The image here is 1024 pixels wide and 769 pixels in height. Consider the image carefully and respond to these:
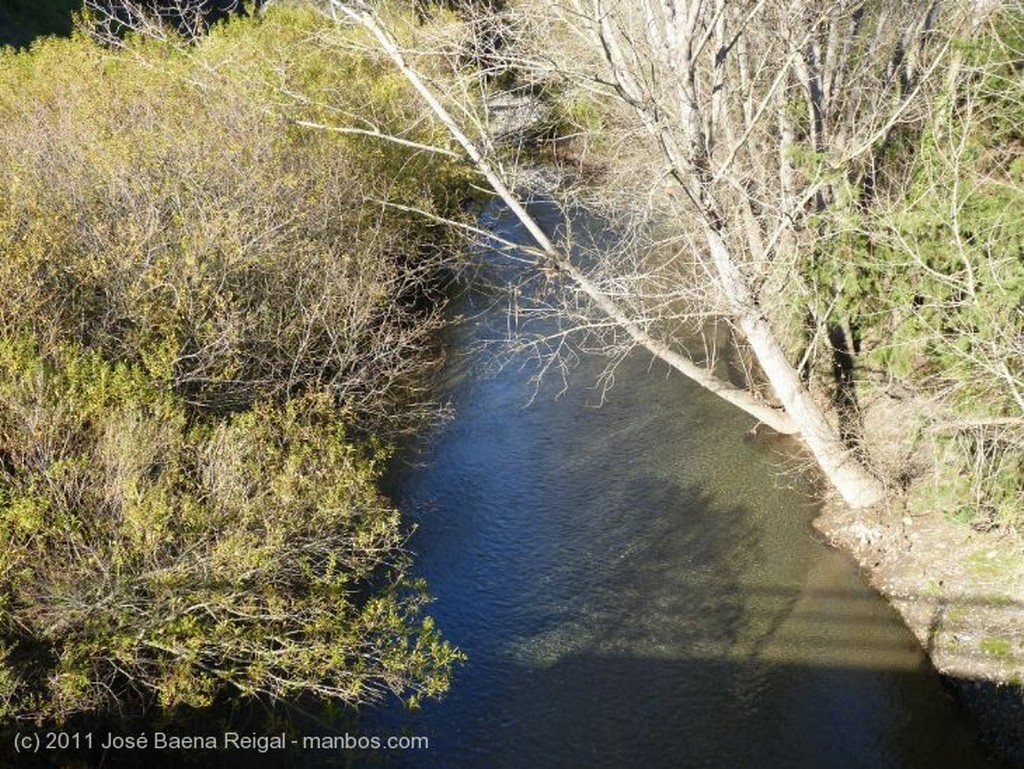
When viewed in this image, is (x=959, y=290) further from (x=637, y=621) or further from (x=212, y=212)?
(x=212, y=212)

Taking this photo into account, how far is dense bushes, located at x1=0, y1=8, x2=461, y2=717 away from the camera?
752 centimetres

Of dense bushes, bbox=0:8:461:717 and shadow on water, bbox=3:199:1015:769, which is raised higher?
dense bushes, bbox=0:8:461:717

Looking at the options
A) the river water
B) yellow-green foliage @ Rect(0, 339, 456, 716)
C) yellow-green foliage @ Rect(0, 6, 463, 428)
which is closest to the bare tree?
the river water

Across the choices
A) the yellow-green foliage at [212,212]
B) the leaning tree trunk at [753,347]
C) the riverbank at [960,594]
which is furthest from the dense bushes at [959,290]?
the yellow-green foliage at [212,212]

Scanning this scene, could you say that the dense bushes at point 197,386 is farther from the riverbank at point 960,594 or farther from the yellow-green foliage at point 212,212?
the riverbank at point 960,594

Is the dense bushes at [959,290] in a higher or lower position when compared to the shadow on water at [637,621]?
higher

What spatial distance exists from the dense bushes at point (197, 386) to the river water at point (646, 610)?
0.92m

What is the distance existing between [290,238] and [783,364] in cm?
731

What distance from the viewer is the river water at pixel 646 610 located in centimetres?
916

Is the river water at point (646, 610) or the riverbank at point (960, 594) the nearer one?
the riverbank at point (960, 594)

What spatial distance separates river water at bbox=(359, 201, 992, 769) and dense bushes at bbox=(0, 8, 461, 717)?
92cm

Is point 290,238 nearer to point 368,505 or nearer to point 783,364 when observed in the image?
point 368,505

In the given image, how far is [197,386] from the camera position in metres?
11.4

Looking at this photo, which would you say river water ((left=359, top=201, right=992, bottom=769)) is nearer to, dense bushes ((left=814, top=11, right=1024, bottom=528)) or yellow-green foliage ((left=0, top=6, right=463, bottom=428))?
dense bushes ((left=814, top=11, right=1024, bottom=528))
